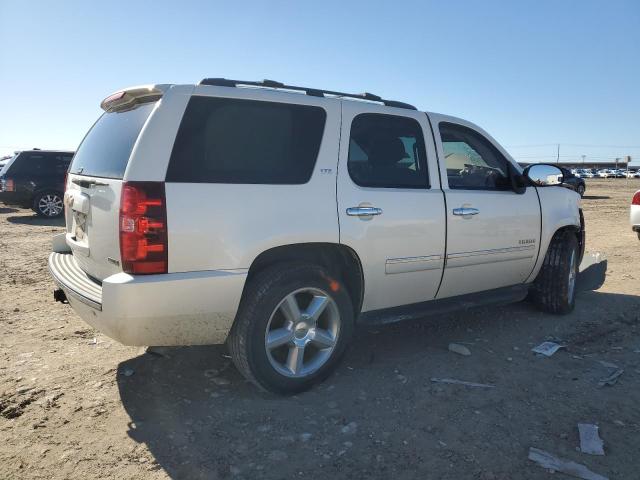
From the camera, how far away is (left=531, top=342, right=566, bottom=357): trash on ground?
4174mm

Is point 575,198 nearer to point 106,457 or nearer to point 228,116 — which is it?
point 228,116

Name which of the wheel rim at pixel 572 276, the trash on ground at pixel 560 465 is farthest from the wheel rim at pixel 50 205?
the trash on ground at pixel 560 465

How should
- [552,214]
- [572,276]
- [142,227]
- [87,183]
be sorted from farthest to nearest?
[572,276] → [552,214] → [87,183] → [142,227]

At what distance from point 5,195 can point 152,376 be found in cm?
1227

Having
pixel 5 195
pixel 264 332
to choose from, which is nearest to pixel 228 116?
pixel 264 332

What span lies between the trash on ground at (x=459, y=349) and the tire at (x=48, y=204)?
42.4 ft

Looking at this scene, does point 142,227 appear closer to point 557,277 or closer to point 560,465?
point 560,465

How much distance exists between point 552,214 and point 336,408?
119 inches

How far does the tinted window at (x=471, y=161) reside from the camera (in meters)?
4.20

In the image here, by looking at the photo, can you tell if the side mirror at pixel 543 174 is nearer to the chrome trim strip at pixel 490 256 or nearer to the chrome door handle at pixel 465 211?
the chrome trim strip at pixel 490 256

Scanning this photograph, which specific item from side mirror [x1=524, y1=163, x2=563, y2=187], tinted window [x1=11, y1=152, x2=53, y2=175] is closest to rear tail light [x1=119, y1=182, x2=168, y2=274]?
→ side mirror [x1=524, y1=163, x2=563, y2=187]

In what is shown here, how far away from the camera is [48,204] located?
1388cm

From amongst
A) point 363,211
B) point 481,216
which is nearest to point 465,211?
point 481,216

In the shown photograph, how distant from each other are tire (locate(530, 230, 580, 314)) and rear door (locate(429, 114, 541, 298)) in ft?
1.44
